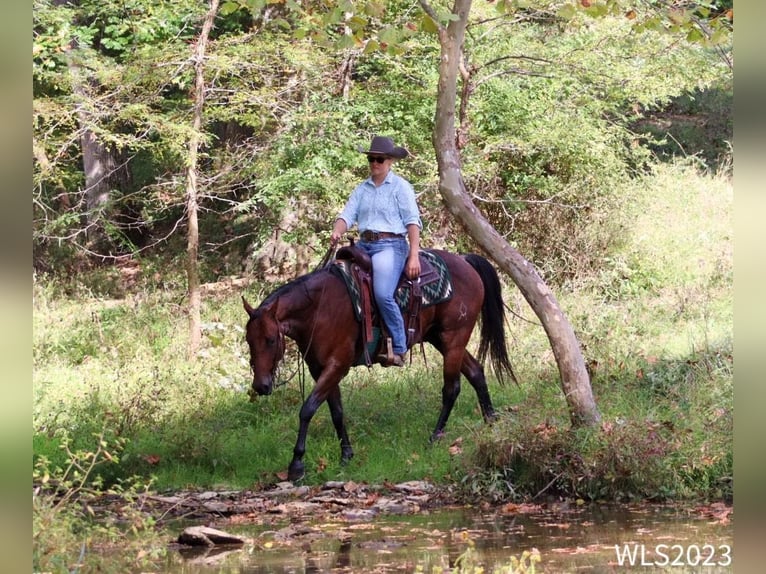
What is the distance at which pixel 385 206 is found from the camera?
30.0 ft

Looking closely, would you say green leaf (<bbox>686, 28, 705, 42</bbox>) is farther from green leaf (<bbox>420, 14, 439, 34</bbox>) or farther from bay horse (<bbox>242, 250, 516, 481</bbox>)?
bay horse (<bbox>242, 250, 516, 481</bbox>)

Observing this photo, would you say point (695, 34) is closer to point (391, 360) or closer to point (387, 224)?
point (387, 224)

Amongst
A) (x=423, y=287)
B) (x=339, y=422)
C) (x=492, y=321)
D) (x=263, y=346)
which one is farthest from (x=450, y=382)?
(x=263, y=346)

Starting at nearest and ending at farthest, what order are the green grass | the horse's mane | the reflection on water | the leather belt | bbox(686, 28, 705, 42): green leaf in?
the reflection on water, bbox(686, 28, 705, 42): green leaf, the green grass, the horse's mane, the leather belt

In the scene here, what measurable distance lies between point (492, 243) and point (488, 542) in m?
2.76

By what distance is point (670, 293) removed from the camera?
14492 millimetres

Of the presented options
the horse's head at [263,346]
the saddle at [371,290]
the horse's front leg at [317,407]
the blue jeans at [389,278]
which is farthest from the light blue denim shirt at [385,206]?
the horse's front leg at [317,407]

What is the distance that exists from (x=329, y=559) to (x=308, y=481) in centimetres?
247

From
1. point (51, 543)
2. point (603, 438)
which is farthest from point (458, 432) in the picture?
point (51, 543)

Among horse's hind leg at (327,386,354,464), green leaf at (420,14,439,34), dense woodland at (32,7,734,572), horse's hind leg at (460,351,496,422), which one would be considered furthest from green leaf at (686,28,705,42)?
horse's hind leg at (327,386,354,464)

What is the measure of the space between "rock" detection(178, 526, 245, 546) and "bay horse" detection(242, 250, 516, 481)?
1.77 metres

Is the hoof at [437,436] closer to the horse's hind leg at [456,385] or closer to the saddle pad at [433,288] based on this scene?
the horse's hind leg at [456,385]

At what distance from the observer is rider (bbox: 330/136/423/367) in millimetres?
9117
